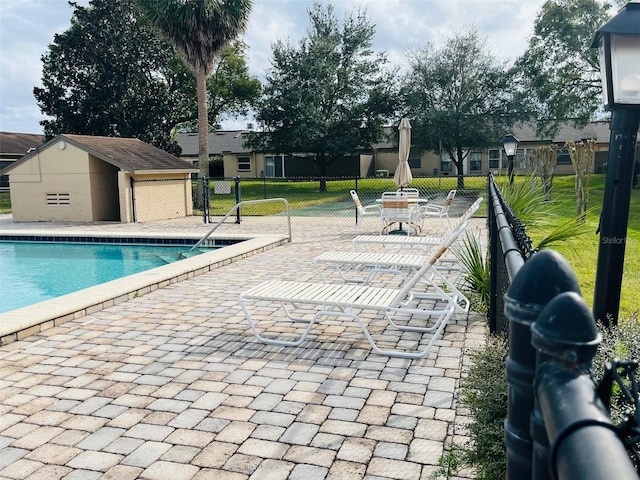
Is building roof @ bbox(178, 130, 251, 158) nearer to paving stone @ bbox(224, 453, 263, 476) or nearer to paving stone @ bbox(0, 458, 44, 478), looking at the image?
paving stone @ bbox(0, 458, 44, 478)

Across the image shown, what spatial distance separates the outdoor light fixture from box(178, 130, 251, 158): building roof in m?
39.6

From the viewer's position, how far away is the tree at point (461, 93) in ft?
97.7

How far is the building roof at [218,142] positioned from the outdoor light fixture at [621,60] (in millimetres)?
39557

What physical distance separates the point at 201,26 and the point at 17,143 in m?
25.9

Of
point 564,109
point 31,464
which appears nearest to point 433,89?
point 564,109

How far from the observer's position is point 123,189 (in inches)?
674

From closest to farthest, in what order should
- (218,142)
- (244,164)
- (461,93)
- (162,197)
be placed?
(162,197)
(461,93)
(244,164)
(218,142)

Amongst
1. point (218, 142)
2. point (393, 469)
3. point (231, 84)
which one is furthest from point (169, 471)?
point (218, 142)

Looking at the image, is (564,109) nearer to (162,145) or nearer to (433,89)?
(433,89)

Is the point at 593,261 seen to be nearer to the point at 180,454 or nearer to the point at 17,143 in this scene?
the point at 180,454

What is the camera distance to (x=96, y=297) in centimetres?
642

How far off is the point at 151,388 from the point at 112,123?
1102 inches

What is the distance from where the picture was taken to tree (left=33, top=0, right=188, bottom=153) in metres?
28.8

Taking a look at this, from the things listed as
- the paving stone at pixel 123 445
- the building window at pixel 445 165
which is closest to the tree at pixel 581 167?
the paving stone at pixel 123 445
